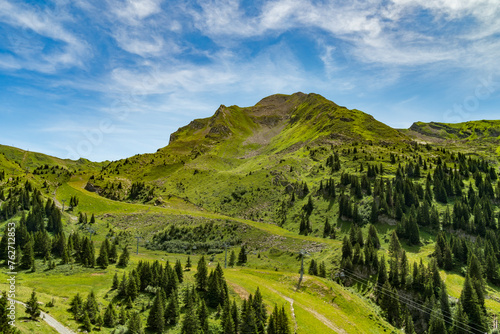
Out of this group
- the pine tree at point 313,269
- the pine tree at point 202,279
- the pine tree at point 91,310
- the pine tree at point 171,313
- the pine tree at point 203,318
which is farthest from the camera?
the pine tree at point 313,269

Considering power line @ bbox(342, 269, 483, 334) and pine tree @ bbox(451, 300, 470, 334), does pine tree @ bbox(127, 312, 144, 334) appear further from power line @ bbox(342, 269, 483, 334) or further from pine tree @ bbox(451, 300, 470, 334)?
pine tree @ bbox(451, 300, 470, 334)

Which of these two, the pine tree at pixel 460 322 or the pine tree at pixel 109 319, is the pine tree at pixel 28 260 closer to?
the pine tree at pixel 109 319

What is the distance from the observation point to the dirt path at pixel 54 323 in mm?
43250

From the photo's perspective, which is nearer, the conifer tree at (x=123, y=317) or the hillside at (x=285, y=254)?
the conifer tree at (x=123, y=317)

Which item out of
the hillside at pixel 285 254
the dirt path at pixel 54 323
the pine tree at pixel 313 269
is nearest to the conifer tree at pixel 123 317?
the hillside at pixel 285 254

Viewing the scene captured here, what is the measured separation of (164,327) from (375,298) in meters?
63.6

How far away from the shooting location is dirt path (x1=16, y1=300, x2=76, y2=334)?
43.2 meters

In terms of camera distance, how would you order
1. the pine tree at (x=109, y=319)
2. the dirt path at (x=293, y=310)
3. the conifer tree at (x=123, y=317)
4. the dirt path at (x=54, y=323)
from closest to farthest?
1. the dirt path at (x=54, y=323)
2. the pine tree at (x=109, y=319)
3. the conifer tree at (x=123, y=317)
4. the dirt path at (x=293, y=310)

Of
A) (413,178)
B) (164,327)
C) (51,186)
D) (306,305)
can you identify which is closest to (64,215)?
(51,186)

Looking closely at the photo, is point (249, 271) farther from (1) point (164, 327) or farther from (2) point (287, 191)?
(2) point (287, 191)

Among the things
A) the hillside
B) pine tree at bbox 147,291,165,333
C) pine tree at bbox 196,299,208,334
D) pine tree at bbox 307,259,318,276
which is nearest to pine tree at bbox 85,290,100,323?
the hillside

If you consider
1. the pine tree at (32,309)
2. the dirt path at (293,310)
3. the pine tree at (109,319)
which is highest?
the pine tree at (32,309)

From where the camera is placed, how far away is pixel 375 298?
8431cm

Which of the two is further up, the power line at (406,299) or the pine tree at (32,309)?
the pine tree at (32,309)
